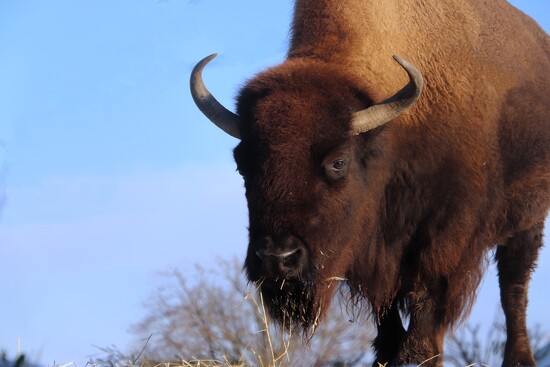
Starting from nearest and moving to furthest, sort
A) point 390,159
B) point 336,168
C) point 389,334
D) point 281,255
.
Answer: point 281,255 < point 336,168 < point 390,159 < point 389,334

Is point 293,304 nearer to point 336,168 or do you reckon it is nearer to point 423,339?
point 336,168

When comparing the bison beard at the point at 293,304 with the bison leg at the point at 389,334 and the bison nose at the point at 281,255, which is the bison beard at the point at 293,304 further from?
the bison leg at the point at 389,334

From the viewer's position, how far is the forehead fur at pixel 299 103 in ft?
16.5

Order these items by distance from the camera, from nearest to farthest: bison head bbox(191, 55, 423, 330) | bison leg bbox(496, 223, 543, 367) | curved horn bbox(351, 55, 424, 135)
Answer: bison head bbox(191, 55, 423, 330) → curved horn bbox(351, 55, 424, 135) → bison leg bbox(496, 223, 543, 367)

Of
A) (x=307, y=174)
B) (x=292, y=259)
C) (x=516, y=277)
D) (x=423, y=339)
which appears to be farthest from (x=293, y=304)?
(x=516, y=277)

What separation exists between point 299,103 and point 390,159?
2.96ft

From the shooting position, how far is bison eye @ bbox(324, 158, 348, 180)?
16.6 ft

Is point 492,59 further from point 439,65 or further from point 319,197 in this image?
point 319,197

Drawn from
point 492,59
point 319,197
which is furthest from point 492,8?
point 319,197

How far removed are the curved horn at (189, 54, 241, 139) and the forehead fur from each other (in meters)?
0.17

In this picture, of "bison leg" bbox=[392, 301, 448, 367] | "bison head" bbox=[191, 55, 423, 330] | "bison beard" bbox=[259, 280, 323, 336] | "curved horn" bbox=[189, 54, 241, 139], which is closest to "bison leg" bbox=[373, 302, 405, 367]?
"bison leg" bbox=[392, 301, 448, 367]

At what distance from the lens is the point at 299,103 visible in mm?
5137

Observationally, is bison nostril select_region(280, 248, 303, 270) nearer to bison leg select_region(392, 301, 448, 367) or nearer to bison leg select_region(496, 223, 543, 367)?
bison leg select_region(392, 301, 448, 367)

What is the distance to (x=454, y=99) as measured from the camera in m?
6.14
